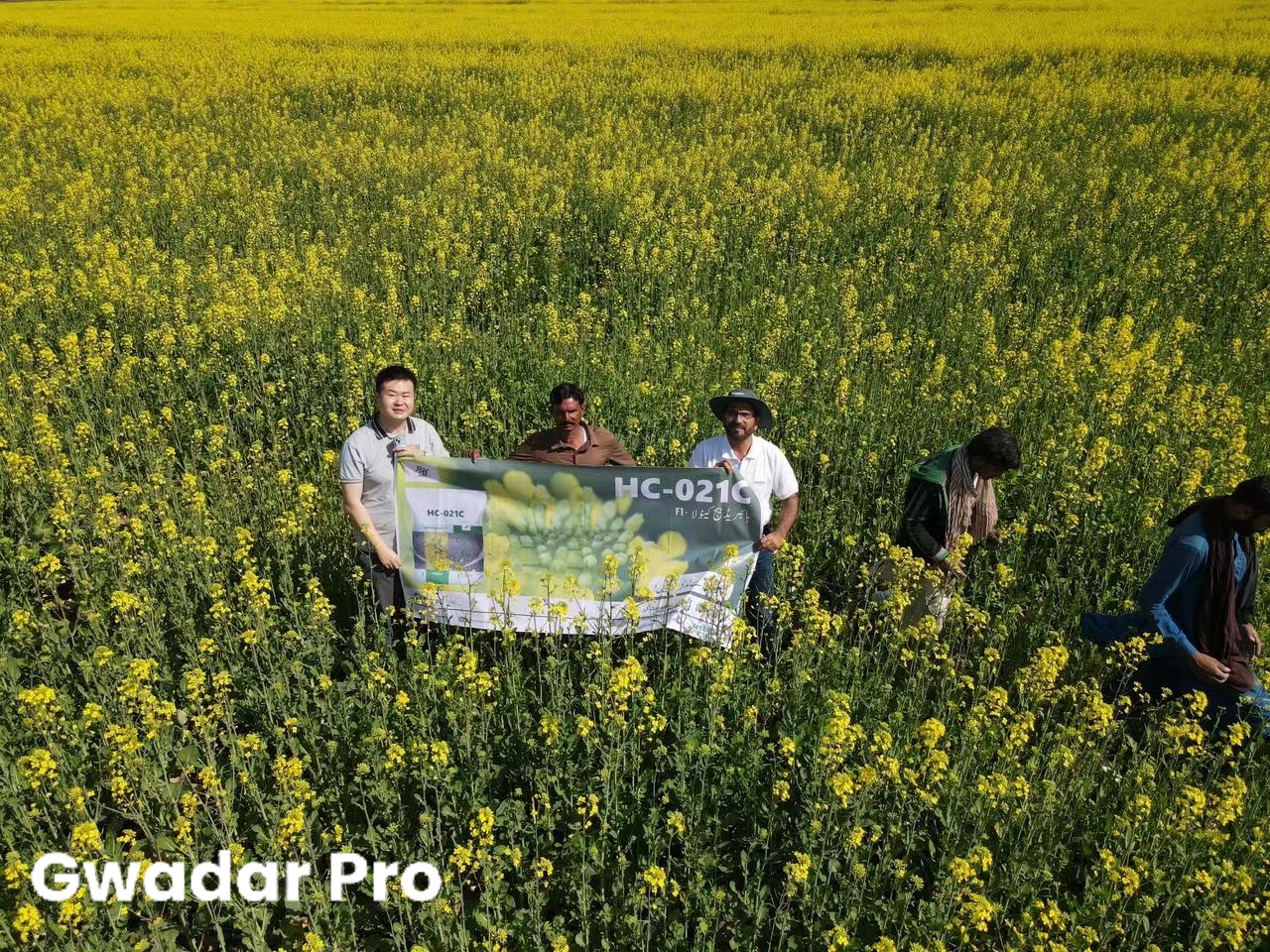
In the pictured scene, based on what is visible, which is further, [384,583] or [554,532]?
[384,583]

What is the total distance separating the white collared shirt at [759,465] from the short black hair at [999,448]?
3.57 feet

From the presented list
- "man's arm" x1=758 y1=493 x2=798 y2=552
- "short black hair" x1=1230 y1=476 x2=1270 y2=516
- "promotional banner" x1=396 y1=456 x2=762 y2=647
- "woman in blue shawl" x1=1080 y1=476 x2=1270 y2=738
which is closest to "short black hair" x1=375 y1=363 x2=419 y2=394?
"promotional banner" x1=396 y1=456 x2=762 y2=647

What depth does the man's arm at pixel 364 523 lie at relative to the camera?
4527mm

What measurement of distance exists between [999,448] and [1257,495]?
1171mm

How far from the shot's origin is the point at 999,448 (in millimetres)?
4410

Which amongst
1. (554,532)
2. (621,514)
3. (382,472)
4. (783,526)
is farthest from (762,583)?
(382,472)

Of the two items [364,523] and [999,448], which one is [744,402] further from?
[364,523]

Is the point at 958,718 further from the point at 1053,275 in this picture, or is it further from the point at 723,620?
the point at 1053,275

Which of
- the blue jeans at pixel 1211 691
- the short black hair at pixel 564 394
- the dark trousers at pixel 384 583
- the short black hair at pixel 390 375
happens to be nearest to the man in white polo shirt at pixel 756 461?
the short black hair at pixel 564 394

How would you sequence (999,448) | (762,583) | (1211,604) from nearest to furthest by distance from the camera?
(1211,604) < (999,448) < (762,583)

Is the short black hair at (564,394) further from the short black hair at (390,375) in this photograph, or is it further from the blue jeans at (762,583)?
the blue jeans at (762,583)

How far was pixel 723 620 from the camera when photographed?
4.46 m

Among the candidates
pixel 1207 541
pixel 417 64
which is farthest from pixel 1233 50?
pixel 1207 541

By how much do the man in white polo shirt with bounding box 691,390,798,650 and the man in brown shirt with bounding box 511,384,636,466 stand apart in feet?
1.86
